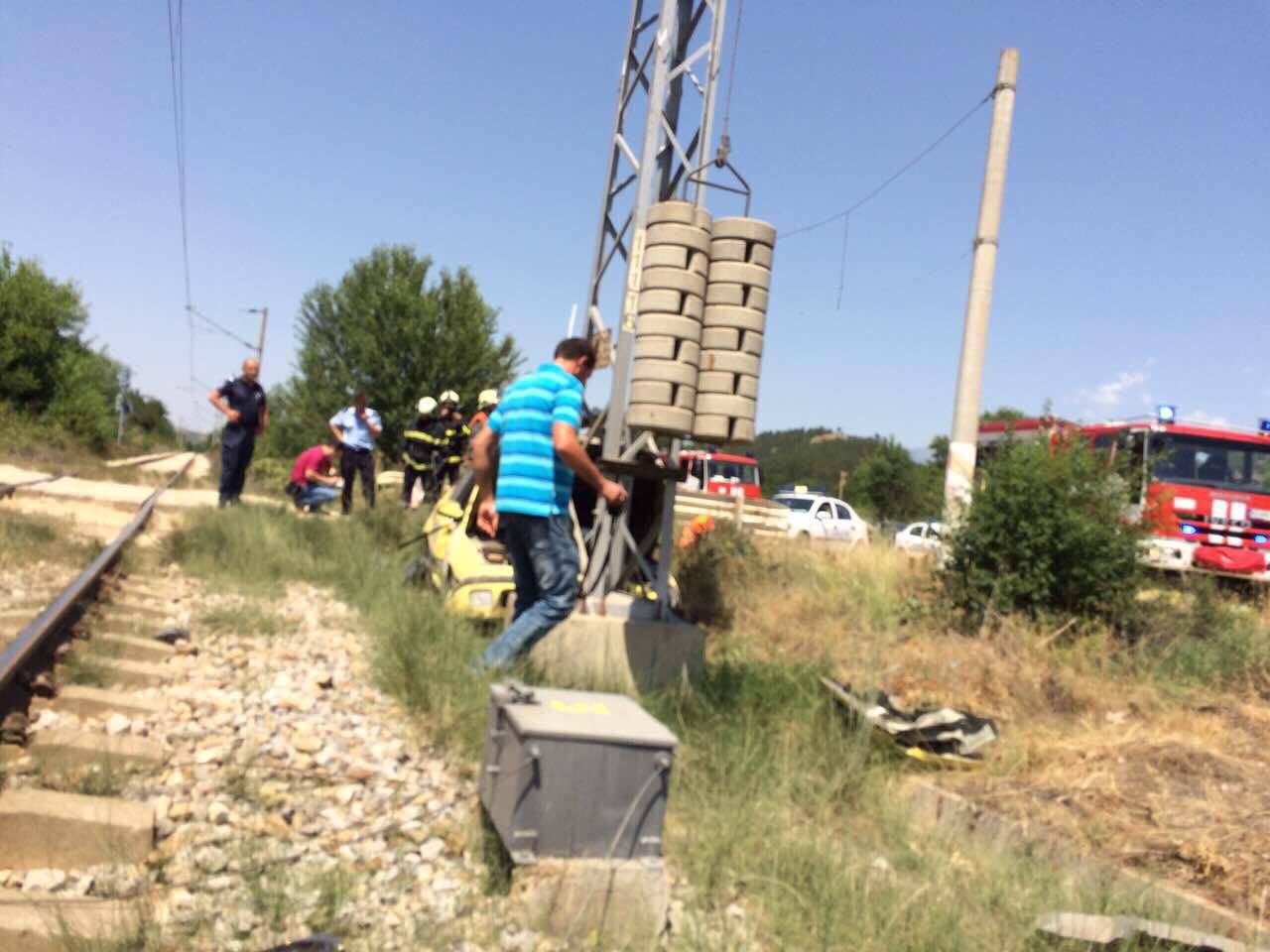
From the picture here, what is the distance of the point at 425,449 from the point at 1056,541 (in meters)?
8.09

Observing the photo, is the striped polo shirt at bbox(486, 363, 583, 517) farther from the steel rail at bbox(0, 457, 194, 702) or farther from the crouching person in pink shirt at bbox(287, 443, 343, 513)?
the crouching person in pink shirt at bbox(287, 443, 343, 513)

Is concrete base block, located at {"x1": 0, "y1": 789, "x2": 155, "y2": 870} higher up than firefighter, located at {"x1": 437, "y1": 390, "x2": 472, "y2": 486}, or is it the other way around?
firefighter, located at {"x1": 437, "y1": 390, "x2": 472, "y2": 486}

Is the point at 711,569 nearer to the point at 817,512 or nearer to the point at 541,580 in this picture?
the point at 541,580

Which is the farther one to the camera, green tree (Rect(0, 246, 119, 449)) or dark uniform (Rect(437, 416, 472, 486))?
green tree (Rect(0, 246, 119, 449))

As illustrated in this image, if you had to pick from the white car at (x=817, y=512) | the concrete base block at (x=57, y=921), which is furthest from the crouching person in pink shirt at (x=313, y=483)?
the white car at (x=817, y=512)

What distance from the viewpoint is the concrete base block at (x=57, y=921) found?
254 centimetres

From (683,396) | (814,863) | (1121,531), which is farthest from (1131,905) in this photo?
(1121,531)

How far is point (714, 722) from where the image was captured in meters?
5.27

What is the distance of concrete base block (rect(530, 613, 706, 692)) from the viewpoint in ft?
19.9

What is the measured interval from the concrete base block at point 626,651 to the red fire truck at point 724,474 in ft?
71.4

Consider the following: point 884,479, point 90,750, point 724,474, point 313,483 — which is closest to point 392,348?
point 724,474

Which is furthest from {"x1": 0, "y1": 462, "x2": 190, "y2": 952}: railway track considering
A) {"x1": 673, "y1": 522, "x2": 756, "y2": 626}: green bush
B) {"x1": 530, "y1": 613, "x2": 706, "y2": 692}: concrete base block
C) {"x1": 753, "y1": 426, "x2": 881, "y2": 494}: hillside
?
{"x1": 753, "y1": 426, "x2": 881, "y2": 494}: hillside

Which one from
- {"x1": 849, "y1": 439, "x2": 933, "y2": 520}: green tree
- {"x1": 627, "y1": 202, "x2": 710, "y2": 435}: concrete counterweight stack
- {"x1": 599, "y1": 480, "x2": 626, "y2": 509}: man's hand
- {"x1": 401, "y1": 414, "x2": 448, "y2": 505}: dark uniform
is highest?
{"x1": 849, "y1": 439, "x2": 933, "y2": 520}: green tree

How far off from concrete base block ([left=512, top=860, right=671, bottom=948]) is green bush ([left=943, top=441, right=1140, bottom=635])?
17.9 feet
